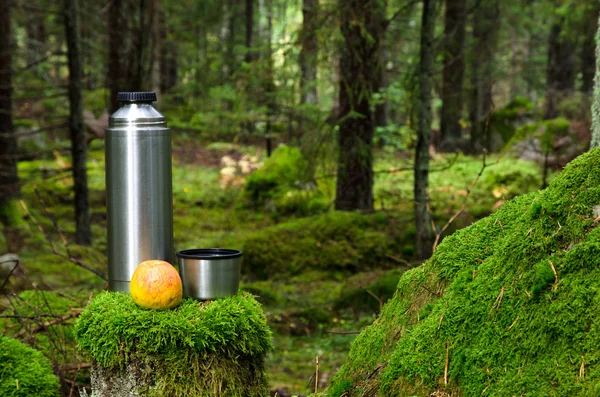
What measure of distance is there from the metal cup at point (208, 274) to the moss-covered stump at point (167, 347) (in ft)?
0.26

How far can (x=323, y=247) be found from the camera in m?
9.07

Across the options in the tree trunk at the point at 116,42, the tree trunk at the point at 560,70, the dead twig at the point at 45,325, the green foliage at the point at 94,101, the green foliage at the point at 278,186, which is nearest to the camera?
the dead twig at the point at 45,325

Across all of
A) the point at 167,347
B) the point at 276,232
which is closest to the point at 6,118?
the point at 276,232

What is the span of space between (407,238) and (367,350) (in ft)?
18.7

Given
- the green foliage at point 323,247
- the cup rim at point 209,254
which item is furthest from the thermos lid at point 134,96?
the green foliage at point 323,247

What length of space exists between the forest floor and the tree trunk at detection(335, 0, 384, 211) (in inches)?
14.5

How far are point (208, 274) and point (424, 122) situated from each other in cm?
403

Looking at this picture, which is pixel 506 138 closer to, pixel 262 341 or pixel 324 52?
pixel 324 52

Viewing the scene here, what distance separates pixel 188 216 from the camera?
13.7 metres

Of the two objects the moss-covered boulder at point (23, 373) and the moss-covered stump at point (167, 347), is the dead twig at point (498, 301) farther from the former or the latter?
the moss-covered boulder at point (23, 373)

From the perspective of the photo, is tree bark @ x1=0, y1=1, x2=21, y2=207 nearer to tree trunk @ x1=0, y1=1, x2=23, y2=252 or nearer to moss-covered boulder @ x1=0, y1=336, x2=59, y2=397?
tree trunk @ x1=0, y1=1, x2=23, y2=252

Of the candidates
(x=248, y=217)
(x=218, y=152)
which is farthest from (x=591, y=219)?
(x=218, y=152)

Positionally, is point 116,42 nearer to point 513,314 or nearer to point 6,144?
point 6,144

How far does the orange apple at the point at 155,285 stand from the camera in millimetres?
3072
